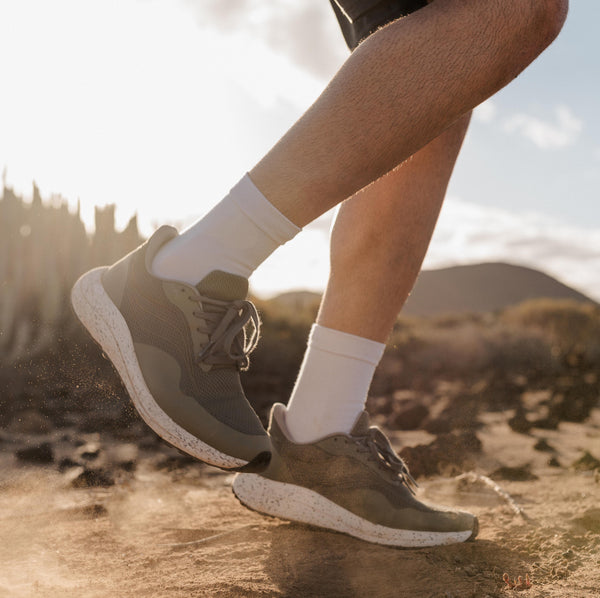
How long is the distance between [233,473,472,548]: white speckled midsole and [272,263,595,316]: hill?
18.2 meters

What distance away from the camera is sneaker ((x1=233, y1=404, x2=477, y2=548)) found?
53.2 inches

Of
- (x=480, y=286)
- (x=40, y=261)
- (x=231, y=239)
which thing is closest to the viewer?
(x=231, y=239)

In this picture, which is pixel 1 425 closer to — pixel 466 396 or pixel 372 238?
pixel 372 238

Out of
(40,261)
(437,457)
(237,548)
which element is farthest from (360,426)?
(40,261)

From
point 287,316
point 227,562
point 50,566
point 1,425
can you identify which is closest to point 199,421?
point 227,562

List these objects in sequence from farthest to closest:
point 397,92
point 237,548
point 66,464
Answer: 1. point 66,464
2. point 237,548
3. point 397,92

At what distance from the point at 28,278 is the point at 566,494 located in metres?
3.47

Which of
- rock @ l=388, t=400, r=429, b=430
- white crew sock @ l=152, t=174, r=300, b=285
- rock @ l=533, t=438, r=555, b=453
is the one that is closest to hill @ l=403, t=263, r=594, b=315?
rock @ l=388, t=400, r=429, b=430

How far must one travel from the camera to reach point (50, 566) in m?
1.15

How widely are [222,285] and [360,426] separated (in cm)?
54

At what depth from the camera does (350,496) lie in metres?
1.36

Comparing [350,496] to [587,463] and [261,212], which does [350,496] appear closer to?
[261,212]

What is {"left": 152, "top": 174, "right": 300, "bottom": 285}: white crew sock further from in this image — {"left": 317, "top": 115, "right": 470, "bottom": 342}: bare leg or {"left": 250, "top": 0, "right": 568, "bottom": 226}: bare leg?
{"left": 317, "top": 115, "right": 470, "bottom": 342}: bare leg

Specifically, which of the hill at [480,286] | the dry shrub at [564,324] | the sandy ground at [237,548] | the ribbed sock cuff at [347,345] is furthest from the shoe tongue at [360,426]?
the hill at [480,286]
